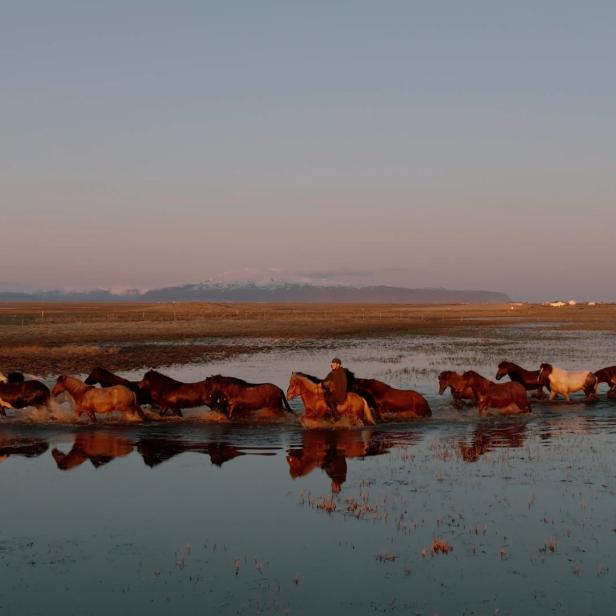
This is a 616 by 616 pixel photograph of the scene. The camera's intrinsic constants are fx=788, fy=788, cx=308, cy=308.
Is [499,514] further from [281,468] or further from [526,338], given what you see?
[526,338]

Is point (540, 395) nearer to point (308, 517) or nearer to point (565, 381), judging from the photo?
point (565, 381)

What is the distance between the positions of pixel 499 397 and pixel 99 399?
10270 mm

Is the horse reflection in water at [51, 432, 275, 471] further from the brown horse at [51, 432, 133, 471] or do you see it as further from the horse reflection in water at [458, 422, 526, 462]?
the horse reflection in water at [458, 422, 526, 462]

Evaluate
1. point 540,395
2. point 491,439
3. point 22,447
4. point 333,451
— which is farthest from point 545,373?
point 22,447

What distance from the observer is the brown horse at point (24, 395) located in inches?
799

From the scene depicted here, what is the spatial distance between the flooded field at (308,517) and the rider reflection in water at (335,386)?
2.76 ft

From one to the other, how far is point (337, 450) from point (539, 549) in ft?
22.4

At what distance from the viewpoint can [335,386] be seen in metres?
18.5

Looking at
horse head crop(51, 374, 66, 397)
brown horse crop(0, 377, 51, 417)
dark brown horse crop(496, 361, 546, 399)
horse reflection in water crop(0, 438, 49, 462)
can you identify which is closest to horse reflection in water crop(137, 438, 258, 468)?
horse reflection in water crop(0, 438, 49, 462)

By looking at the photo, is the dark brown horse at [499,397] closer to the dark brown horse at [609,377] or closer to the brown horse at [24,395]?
the dark brown horse at [609,377]

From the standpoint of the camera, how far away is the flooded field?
27.1ft

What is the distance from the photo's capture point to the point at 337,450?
52.5 feet

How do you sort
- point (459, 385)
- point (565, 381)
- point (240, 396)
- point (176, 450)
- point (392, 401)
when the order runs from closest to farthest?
point (176, 450)
point (240, 396)
point (392, 401)
point (459, 385)
point (565, 381)

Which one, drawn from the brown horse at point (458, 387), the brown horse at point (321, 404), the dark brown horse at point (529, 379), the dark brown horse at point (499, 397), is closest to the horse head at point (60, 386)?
the brown horse at point (321, 404)
